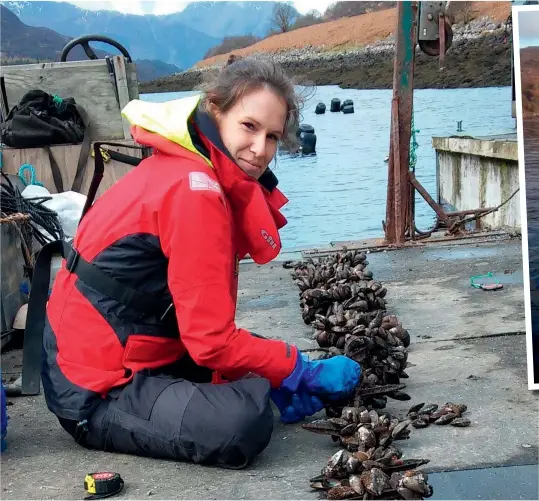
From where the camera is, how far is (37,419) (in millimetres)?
3887

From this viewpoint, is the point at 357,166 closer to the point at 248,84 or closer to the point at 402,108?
the point at 402,108

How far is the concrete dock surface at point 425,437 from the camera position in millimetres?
3008

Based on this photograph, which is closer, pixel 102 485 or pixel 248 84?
pixel 102 485

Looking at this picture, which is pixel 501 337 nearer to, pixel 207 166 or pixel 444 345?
pixel 444 345

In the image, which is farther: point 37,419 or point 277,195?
point 37,419

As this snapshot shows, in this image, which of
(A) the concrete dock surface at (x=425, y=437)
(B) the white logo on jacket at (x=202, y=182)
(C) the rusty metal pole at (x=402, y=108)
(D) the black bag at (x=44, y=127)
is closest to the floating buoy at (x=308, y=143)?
(D) the black bag at (x=44, y=127)

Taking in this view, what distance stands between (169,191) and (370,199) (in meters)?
15.5

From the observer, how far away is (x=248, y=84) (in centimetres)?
339

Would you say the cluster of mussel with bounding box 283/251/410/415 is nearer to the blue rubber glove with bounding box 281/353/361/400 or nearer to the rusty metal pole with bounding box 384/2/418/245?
the blue rubber glove with bounding box 281/353/361/400

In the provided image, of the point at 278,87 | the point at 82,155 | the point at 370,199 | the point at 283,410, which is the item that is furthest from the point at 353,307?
the point at 370,199

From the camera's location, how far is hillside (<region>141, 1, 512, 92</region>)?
63000mm

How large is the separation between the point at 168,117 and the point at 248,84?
0.35 meters

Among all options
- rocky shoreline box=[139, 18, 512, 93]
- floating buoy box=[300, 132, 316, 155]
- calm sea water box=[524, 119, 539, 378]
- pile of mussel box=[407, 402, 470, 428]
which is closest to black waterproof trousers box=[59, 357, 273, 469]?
pile of mussel box=[407, 402, 470, 428]

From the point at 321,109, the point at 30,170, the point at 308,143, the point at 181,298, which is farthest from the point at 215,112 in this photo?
the point at 321,109
